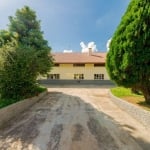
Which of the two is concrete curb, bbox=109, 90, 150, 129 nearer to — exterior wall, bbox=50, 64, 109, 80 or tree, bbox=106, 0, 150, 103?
tree, bbox=106, 0, 150, 103

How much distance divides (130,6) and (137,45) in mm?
3365

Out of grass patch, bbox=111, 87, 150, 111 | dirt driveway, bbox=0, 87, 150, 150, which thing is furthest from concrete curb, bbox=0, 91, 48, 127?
grass patch, bbox=111, 87, 150, 111

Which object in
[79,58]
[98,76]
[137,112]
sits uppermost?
[79,58]

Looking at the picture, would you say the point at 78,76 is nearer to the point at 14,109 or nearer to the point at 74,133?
the point at 14,109

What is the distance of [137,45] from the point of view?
13836 mm

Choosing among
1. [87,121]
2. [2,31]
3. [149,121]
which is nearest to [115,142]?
[149,121]

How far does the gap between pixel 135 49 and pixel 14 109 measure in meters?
8.17

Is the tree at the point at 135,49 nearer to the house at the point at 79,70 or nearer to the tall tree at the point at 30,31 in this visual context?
the tall tree at the point at 30,31

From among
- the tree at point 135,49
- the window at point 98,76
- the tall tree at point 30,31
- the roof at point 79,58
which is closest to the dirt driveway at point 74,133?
the tree at point 135,49

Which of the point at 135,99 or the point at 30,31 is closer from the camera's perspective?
the point at 135,99

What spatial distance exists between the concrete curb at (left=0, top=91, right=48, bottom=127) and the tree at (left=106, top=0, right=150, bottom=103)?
6.85 meters

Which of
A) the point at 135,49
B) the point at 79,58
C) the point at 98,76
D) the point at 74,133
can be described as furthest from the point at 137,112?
the point at 79,58

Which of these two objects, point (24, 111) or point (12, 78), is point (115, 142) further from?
point (12, 78)

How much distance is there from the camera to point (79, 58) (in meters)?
48.9
